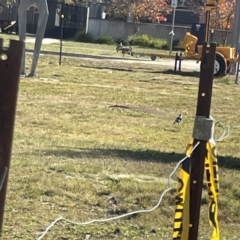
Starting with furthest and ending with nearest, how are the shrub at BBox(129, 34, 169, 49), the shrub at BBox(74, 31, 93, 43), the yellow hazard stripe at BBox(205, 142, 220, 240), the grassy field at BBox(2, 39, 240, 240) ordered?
1. the shrub at BBox(74, 31, 93, 43)
2. the shrub at BBox(129, 34, 169, 49)
3. the grassy field at BBox(2, 39, 240, 240)
4. the yellow hazard stripe at BBox(205, 142, 220, 240)

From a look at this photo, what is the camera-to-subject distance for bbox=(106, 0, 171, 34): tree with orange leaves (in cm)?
5502

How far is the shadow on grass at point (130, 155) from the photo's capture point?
865cm

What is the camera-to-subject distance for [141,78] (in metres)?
23.0

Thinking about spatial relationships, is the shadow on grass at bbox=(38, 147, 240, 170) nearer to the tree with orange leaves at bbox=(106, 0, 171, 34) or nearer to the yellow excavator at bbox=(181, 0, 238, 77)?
the yellow excavator at bbox=(181, 0, 238, 77)

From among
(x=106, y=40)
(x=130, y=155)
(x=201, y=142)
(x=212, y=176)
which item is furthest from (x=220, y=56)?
(x=106, y=40)

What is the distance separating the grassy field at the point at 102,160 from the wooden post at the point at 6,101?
2.70m

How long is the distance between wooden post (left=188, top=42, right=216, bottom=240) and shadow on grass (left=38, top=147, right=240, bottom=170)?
177 inches

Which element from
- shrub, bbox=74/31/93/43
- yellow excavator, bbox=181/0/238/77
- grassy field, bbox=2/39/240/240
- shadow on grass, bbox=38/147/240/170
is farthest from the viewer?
shrub, bbox=74/31/93/43

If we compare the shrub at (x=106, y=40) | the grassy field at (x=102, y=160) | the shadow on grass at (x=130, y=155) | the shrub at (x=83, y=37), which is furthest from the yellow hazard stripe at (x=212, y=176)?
the shrub at (x=83, y=37)

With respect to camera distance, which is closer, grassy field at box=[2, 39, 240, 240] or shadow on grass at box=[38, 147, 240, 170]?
grassy field at box=[2, 39, 240, 240]

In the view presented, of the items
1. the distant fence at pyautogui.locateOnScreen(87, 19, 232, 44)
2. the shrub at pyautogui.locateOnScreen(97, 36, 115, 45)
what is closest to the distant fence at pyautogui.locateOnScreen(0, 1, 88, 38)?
the shrub at pyautogui.locateOnScreen(97, 36, 115, 45)

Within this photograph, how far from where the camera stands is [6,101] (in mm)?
2697

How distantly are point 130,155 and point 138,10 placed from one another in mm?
46804

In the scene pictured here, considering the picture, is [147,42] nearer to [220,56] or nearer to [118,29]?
[118,29]
